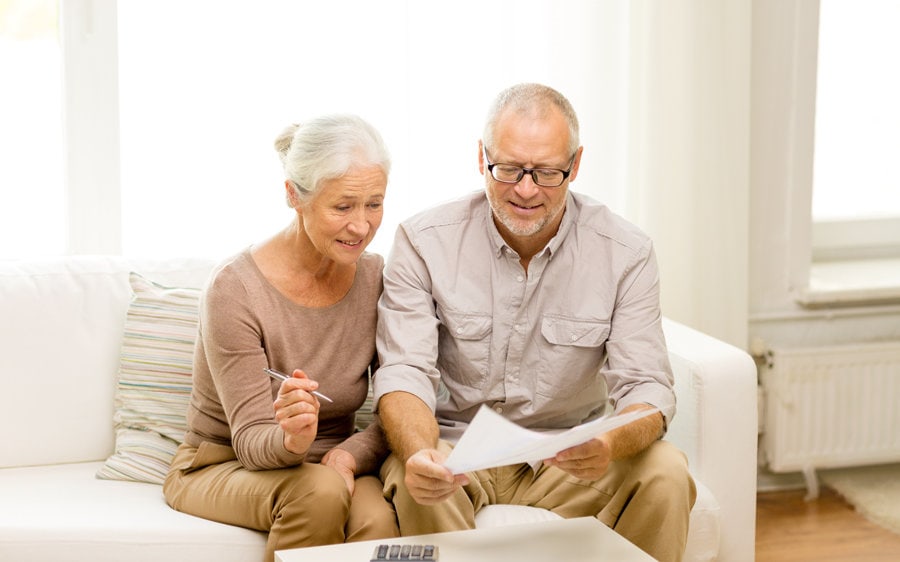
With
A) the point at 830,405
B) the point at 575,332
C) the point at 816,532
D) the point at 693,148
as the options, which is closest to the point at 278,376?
the point at 575,332

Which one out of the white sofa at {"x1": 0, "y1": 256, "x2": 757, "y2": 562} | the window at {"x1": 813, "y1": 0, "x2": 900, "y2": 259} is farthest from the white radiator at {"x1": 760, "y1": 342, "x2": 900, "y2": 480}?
the white sofa at {"x1": 0, "y1": 256, "x2": 757, "y2": 562}

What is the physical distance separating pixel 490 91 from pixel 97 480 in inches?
57.6

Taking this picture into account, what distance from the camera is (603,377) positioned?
254cm

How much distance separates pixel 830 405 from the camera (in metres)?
3.55

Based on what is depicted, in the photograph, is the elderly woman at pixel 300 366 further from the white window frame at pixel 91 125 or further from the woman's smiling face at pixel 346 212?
the white window frame at pixel 91 125

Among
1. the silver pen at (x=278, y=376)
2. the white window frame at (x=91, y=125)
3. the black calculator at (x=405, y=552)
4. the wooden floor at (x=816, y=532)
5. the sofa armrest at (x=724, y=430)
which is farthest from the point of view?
the wooden floor at (x=816, y=532)

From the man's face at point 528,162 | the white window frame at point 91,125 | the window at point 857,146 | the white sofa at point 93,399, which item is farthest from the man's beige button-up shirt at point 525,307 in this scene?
the window at point 857,146

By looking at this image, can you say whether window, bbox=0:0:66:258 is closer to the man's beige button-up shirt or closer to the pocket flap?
the man's beige button-up shirt

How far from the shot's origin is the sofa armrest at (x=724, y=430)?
256cm

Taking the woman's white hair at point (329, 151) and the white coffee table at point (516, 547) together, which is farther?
the woman's white hair at point (329, 151)

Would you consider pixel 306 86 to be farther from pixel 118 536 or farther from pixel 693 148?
pixel 118 536

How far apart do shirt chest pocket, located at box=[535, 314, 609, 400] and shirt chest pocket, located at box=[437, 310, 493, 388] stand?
0.39ft

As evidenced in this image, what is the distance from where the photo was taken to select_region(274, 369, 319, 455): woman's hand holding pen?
1989 millimetres

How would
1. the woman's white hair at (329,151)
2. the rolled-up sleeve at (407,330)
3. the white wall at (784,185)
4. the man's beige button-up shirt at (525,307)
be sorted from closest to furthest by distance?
the woman's white hair at (329,151), the rolled-up sleeve at (407,330), the man's beige button-up shirt at (525,307), the white wall at (784,185)
